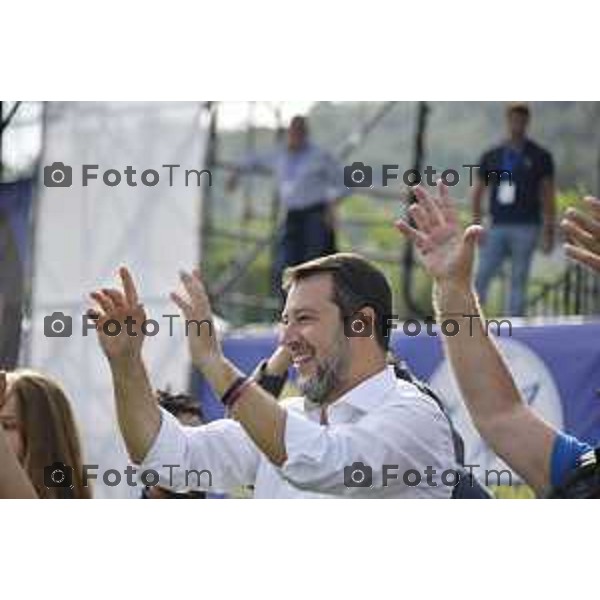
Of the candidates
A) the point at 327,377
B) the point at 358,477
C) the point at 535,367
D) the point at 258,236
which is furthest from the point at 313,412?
the point at 258,236

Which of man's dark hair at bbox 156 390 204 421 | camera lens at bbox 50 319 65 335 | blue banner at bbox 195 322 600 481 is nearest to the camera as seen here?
man's dark hair at bbox 156 390 204 421

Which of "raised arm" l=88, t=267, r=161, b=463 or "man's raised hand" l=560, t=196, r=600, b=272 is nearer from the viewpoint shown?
"man's raised hand" l=560, t=196, r=600, b=272

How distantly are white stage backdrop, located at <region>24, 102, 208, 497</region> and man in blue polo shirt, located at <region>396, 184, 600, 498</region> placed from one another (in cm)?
180

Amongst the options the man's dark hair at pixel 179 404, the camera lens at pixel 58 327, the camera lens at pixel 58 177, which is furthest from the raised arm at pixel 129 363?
the camera lens at pixel 58 177

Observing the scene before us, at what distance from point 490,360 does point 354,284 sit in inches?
23.9

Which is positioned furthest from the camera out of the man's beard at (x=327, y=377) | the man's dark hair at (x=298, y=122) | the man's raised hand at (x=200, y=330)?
the man's dark hair at (x=298, y=122)

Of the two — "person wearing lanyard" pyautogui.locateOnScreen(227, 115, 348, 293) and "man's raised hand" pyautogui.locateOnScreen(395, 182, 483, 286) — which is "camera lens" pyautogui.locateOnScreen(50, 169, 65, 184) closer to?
"person wearing lanyard" pyautogui.locateOnScreen(227, 115, 348, 293)

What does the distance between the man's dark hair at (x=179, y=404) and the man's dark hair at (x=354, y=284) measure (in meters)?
0.71

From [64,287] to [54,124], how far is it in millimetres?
496

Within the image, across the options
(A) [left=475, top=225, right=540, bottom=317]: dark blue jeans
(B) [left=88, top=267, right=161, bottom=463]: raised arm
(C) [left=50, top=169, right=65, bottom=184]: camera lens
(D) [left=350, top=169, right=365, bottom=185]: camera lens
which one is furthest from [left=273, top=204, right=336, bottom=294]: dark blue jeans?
(B) [left=88, top=267, right=161, bottom=463]: raised arm

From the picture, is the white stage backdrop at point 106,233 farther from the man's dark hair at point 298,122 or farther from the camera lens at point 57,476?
the camera lens at point 57,476

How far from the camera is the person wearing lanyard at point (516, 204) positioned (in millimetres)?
5535

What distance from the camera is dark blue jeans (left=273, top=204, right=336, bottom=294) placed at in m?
6.16

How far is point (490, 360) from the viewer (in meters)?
3.26
